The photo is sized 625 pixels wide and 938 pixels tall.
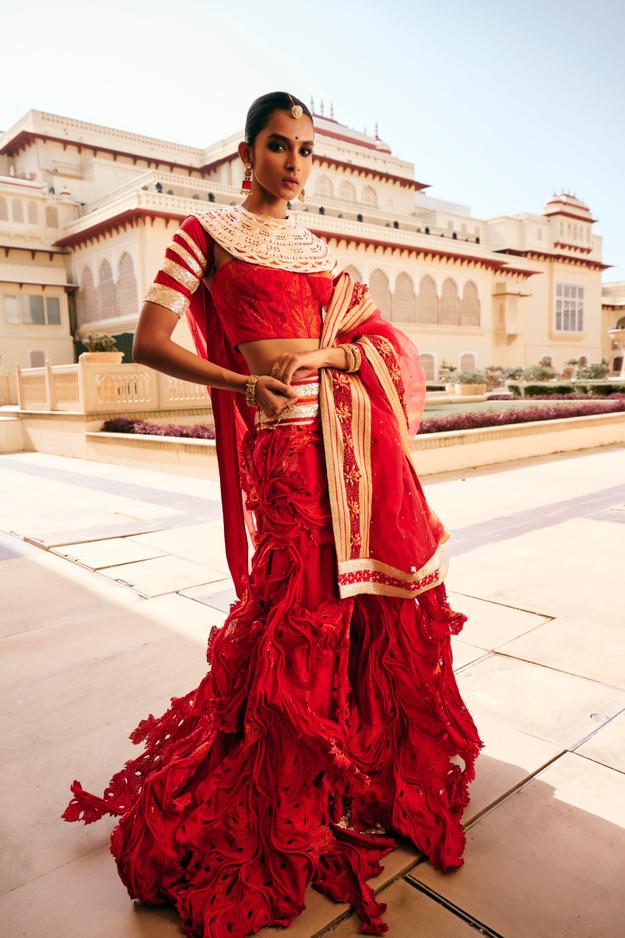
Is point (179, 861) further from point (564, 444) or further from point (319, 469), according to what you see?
point (564, 444)

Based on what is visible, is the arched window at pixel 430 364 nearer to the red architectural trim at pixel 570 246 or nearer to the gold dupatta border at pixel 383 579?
the red architectural trim at pixel 570 246

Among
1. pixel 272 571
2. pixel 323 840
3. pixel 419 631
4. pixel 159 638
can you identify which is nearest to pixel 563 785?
pixel 419 631

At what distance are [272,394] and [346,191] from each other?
29369 mm

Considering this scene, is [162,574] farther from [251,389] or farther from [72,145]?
[72,145]

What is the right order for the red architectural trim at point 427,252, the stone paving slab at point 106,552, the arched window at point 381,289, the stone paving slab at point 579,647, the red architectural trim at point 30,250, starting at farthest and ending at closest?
the arched window at point 381,289 → the red architectural trim at point 427,252 → the red architectural trim at point 30,250 → the stone paving slab at point 106,552 → the stone paving slab at point 579,647

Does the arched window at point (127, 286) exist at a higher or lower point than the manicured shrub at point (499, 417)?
higher

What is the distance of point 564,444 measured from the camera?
8.89 m

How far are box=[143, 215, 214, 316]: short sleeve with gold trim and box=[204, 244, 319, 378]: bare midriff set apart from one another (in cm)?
3

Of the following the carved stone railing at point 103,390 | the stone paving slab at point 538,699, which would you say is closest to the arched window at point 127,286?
the carved stone railing at point 103,390

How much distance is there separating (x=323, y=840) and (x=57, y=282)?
2196cm

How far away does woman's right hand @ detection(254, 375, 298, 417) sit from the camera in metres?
1.37

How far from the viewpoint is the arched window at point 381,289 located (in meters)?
23.0

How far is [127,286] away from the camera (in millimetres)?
18859

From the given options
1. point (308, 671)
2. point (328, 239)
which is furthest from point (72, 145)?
point (308, 671)
